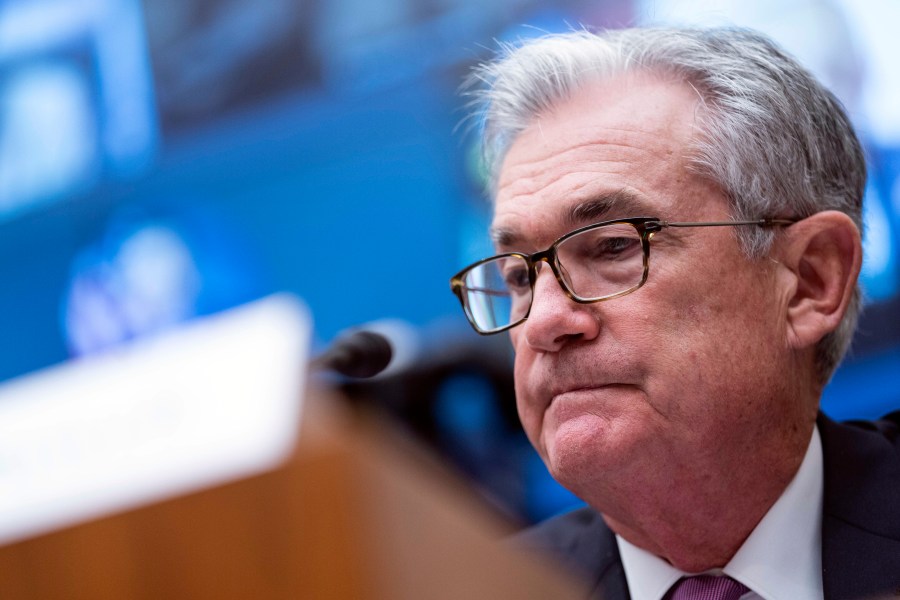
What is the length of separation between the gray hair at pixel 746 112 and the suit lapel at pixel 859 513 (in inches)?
4.9

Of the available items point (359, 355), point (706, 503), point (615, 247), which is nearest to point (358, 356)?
point (359, 355)

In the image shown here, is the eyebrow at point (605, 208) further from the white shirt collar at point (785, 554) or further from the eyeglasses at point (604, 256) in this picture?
the white shirt collar at point (785, 554)

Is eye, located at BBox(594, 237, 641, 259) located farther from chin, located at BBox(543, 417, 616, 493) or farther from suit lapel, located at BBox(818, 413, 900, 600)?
suit lapel, located at BBox(818, 413, 900, 600)

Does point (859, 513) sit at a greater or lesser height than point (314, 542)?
lesser

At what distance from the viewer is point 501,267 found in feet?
5.52

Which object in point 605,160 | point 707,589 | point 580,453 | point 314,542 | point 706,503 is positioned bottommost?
point 707,589

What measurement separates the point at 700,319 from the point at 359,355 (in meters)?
0.55

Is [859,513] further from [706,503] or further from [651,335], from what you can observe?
[651,335]

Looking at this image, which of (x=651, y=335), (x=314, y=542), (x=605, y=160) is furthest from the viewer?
(x=605, y=160)

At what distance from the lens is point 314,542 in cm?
99

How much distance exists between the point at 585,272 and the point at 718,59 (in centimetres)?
44

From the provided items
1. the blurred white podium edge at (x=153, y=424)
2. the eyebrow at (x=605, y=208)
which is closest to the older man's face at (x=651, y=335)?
the eyebrow at (x=605, y=208)

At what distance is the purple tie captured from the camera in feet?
4.73

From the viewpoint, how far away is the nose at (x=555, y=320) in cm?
139
